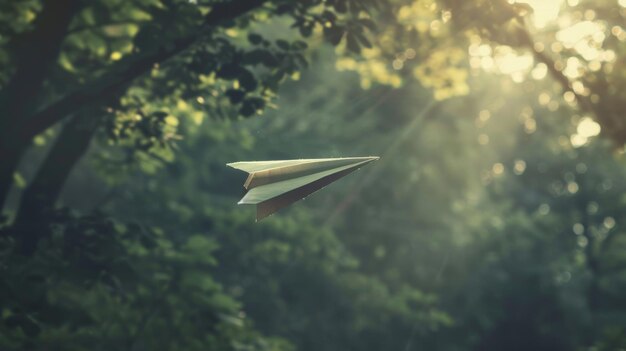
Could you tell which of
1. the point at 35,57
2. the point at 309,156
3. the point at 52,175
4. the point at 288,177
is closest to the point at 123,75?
the point at 35,57

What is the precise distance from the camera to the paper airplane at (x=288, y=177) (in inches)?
129

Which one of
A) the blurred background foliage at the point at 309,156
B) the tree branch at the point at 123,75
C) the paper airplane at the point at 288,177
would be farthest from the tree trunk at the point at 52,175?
the paper airplane at the point at 288,177

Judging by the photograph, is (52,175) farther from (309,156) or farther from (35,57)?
(309,156)

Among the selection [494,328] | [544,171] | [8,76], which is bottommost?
[494,328]

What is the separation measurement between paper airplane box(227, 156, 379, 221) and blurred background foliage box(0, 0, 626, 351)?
339cm

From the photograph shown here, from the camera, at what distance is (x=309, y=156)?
1686cm

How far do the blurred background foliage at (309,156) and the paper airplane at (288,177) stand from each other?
3.39 m

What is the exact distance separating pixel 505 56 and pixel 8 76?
5988 mm

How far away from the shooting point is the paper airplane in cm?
328

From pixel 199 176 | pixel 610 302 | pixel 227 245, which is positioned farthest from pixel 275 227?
pixel 610 302

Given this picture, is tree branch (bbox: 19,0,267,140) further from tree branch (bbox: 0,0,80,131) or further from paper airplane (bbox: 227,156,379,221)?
paper airplane (bbox: 227,156,379,221)

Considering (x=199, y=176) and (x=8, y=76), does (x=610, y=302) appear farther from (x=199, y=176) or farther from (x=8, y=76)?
(x=8, y=76)

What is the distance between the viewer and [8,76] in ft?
24.8

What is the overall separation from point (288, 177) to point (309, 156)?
44.2 ft
